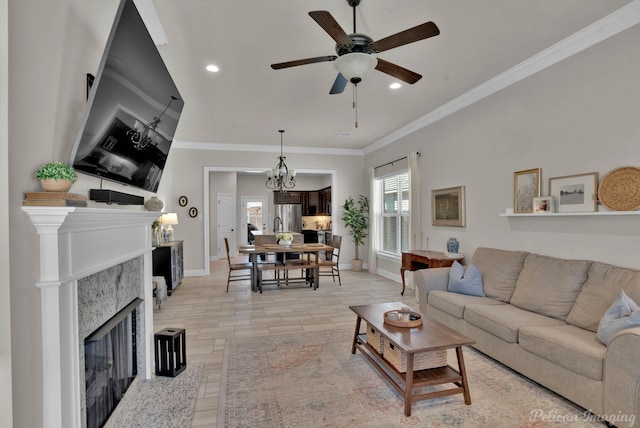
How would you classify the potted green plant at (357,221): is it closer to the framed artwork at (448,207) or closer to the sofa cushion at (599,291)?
the framed artwork at (448,207)

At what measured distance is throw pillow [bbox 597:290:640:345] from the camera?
2086mm

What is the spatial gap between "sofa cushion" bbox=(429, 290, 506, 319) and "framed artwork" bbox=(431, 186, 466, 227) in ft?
4.35

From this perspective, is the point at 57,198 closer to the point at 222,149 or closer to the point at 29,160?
the point at 29,160

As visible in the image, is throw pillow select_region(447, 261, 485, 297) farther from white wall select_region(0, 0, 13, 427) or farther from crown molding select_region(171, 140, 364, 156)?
crown molding select_region(171, 140, 364, 156)

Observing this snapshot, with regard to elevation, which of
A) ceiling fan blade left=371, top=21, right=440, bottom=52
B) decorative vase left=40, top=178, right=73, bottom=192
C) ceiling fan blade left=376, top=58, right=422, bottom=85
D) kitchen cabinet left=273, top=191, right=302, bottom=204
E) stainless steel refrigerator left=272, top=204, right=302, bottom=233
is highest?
Answer: ceiling fan blade left=371, top=21, right=440, bottom=52

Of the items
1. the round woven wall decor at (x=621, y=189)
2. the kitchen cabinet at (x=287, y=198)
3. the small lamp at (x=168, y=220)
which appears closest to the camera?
the round woven wall decor at (x=621, y=189)

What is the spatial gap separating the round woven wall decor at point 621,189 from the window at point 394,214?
3522 millimetres

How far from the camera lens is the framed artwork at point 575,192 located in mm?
2959

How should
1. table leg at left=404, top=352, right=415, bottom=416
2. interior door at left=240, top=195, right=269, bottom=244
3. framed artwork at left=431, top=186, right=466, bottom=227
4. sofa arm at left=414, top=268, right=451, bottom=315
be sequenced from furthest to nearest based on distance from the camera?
interior door at left=240, top=195, right=269, bottom=244 < framed artwork at left=431, top=186, right=466, bottom=227 < sofa arm at left=414, top=268, right=451, bottom=315 < table leg at left=404, top=352, right=415, bottom=416

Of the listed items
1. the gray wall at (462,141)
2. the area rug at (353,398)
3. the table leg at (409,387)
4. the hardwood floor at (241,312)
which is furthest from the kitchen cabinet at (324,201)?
the table leg at (409,387)

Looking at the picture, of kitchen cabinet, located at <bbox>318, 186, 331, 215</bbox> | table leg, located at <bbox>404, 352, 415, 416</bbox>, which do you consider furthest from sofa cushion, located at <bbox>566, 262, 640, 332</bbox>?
kitchen cabinet, located at <bbox>318, 186, 331, 215</bbox>

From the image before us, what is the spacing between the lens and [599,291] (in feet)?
8.52

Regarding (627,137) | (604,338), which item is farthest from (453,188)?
(604,338)

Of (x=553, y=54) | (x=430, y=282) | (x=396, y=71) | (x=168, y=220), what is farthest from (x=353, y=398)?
(x=168, y=220)
